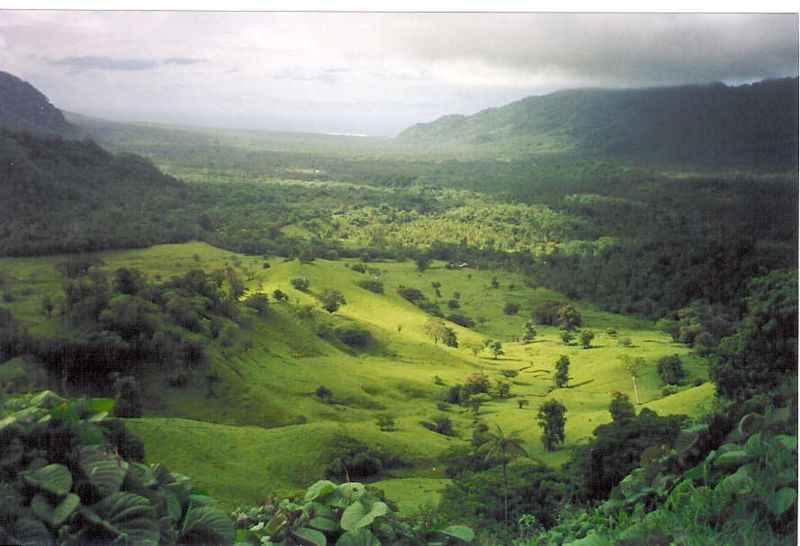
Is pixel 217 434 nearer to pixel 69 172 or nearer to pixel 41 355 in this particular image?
pixel 41 355

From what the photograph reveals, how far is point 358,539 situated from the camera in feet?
10.6

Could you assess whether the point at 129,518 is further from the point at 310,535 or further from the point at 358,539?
the point at 358,539

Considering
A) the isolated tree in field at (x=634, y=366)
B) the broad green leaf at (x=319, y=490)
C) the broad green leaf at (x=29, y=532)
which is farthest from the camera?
the isolated tree in field at (x=634, y=366)

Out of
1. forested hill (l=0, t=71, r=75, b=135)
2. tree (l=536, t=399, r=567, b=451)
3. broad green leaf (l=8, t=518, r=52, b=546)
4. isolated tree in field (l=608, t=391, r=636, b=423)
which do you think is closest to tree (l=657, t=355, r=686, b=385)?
isolated tree in field (l=608, t=391, r=636, b=423)

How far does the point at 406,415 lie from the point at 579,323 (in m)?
1.35

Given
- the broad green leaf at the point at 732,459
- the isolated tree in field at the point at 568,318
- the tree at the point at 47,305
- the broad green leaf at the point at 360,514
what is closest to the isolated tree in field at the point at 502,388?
the isolated tree in field at the point at 568,318

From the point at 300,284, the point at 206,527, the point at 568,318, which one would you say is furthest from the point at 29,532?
the point at 568,318

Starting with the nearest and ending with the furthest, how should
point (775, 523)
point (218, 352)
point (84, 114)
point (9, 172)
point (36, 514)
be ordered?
point (36, 514) < point (775, 523) < point (218, 352) < point (9, 172) < point (84, 114)

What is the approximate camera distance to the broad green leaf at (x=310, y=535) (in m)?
3.18

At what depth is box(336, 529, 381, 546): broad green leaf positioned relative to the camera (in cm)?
321

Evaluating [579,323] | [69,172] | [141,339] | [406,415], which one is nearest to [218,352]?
[141,339]

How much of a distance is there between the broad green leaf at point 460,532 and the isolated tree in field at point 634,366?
143 cm

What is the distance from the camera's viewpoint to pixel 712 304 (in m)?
4.15

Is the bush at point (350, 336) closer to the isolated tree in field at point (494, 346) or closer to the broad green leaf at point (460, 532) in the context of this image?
the isolated tree in field at point (494, 346)
